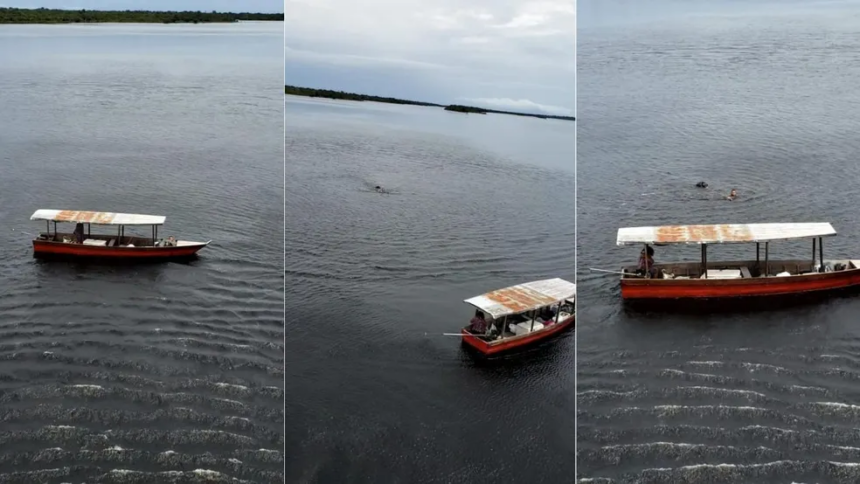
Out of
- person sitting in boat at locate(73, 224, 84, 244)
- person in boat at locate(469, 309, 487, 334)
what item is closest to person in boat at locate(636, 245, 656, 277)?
person in boat at locate(469, 309, 487, 334)

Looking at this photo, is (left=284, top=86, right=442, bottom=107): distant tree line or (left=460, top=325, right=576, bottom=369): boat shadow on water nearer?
(left=460, top=325, right=576, bottom=369): boat shadow on water

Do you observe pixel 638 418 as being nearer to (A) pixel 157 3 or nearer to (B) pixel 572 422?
(B) pixel 572 422

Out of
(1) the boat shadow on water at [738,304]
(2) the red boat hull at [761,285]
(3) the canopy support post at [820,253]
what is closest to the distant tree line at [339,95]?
(1) the boat shadow on water at [738,304]

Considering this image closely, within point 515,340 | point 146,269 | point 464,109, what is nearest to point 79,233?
point 146,269

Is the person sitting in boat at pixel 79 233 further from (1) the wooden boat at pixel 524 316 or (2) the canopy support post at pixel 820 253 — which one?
(2) the canopy support post at pixel 820 253

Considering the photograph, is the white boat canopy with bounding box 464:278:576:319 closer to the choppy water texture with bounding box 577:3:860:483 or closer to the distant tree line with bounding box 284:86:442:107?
the choppy water texture with bounding box 577:3:860:483

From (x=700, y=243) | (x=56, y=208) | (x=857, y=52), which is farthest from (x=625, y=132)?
(x=56, y=208)
